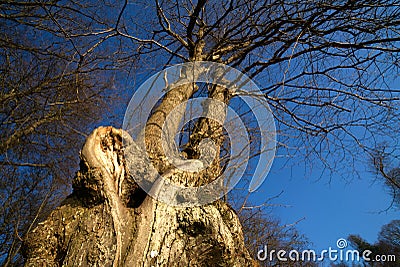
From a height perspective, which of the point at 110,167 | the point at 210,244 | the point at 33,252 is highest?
the point at 110,167

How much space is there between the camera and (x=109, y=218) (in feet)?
5.54

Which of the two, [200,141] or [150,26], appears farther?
[150,26]

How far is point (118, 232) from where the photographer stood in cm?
163

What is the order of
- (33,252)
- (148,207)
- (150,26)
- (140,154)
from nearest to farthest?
(33,252), (148,207), (140,154), (150,26)

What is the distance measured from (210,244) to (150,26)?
8.81 ft

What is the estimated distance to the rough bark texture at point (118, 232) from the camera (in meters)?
1.57

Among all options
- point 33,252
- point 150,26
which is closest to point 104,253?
point 33,252

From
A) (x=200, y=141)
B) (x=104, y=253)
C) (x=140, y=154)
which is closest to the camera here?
(x=104, y=253)

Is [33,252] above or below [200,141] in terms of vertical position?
below

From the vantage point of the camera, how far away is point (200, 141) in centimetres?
265

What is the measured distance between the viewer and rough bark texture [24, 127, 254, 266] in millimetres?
1569

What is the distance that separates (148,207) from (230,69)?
177 cm

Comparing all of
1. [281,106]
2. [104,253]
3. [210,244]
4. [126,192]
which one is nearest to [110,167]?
[126,192]

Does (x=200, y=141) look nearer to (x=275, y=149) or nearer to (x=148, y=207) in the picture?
(x=275, y=149)
